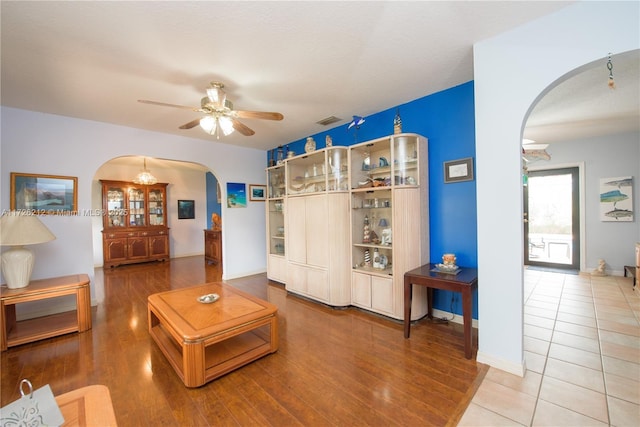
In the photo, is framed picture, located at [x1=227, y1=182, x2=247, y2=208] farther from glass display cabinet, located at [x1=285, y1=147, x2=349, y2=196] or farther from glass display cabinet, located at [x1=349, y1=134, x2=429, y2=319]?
glass display cabinet, located at [x1=349, y1=134, x2=429, y2=319]

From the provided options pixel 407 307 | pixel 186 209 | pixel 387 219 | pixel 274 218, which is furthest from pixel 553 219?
pixel 186 209

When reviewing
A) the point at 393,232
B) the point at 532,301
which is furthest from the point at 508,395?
the point at 532,301

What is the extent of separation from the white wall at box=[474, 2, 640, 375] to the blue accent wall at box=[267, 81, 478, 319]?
2.35 feet

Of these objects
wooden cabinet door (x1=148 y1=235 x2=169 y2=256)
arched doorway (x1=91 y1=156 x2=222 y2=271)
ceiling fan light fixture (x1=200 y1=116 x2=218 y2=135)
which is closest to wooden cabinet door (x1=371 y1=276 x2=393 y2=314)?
ceiling fan light fixture (x1=200 y1=116 x2=218 y2=135)

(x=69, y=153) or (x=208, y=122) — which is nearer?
(x=208, y=122)

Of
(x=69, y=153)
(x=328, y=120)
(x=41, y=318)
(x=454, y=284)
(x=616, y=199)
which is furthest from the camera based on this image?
(x=616, y=199)

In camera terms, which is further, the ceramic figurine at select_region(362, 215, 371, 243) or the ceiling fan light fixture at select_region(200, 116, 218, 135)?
the ceramic figurine at select_region(362, 215, 371, 243)

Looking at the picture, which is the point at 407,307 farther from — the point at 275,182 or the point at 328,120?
the point at 275,182

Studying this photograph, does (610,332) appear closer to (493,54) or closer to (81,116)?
(493,54)

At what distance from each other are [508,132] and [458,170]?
90cm

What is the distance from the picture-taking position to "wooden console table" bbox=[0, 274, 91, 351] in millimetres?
2568

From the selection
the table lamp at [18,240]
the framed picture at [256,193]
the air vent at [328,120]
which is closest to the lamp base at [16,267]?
the table lamp at [18,240]

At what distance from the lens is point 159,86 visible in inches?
108

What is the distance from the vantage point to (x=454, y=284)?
7.70 feet
